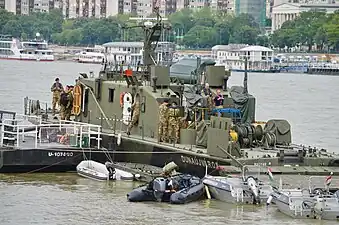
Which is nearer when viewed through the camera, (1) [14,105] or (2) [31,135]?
(2) [31,135]

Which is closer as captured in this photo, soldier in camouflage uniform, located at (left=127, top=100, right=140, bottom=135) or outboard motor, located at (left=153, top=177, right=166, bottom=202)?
outboard motor, located at (left=153, top=177, right=166, bottom=202)

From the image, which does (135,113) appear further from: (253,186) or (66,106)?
(253,186)

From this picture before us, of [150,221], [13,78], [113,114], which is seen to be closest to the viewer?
[150,221]

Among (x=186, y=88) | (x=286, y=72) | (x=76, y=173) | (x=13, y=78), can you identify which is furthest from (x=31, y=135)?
(x=286, y=72)

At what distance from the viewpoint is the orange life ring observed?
44.5 meters

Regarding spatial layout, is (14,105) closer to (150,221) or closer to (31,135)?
(31,135)

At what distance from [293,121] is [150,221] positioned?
3631 cm

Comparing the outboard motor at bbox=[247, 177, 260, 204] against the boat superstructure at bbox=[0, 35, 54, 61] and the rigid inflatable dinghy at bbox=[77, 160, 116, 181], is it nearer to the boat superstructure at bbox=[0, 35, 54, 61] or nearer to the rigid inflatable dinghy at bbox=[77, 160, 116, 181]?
the rigid inflatable dinghy at bbox=[77, 160, 116, 181]

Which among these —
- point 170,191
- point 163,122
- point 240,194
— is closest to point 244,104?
point 163,122

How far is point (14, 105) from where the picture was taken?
6969 cm

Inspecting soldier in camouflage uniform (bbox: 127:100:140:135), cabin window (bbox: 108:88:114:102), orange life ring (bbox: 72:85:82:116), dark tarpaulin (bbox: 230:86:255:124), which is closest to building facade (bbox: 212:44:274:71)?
orange life ring (bbox: 72:85:82:116)

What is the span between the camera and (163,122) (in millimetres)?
40375

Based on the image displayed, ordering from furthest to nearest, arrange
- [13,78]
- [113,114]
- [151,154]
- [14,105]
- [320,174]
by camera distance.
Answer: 1. [13,78]
2. [14,105]
3. [113,114]
4. [151,154]
5. [320,174]

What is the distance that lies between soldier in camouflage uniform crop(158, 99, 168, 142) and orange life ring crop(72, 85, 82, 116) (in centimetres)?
460
